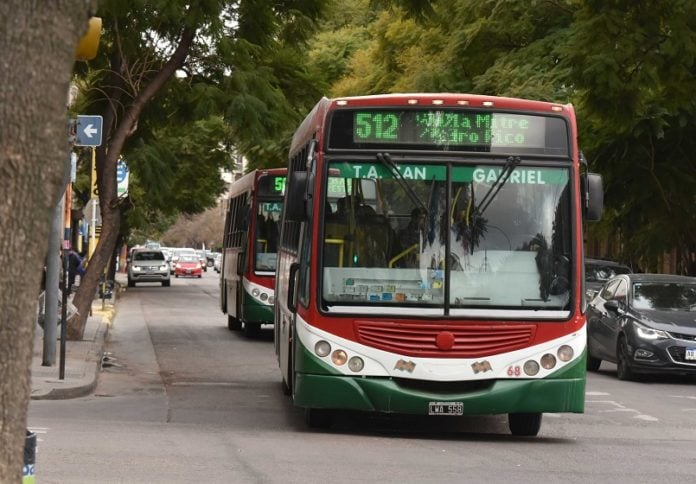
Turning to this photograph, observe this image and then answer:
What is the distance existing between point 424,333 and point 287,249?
12.7 ft

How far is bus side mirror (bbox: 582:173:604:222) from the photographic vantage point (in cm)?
1217

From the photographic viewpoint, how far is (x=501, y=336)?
12.2m

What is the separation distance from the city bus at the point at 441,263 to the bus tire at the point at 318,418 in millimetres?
444

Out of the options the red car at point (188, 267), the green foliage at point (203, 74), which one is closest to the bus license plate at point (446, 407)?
the green foliage at point (203, 74)

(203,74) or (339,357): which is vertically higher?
(203,74)

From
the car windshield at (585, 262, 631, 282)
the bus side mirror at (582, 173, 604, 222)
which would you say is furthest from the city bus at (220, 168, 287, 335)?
the bus side mirror at (582, 173, 604, 222)

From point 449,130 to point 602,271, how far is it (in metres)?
19.1

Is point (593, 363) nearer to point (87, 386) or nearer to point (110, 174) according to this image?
point (110, 174)

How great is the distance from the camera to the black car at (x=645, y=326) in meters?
19.4

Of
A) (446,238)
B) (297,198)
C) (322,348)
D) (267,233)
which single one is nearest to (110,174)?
(267,233)

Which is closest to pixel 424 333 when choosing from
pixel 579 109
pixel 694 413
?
pixel 694 413

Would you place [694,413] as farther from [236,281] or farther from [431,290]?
[236,281]

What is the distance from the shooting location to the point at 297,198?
1223 cm

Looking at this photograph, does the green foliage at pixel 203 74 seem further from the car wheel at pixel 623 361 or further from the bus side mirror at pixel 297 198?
the bus side mirror at pixel 297 198
